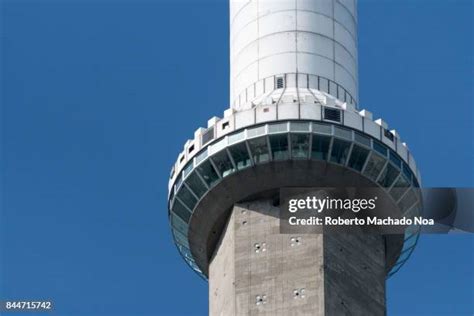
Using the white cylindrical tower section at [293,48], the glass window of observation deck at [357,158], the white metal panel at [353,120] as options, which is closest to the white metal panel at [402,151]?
the glass window of observation deck at [357,158]

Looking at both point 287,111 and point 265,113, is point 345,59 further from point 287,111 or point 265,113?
point 265,113

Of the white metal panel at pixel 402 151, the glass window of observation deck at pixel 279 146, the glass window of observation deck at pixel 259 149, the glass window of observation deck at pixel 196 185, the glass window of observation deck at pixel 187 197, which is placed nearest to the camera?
the glass window of observation deck at pixel 279 146

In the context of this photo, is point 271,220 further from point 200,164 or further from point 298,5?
point 298,5

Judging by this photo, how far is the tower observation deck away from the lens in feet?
305

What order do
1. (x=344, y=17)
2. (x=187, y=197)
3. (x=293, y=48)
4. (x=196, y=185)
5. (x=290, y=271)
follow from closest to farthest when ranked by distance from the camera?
(x=290, y=271), (x=196, y=185), (x=187, y=197), (x=293, y=48), (x=344, y=17)

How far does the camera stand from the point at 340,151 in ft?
309

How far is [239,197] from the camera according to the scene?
312 ft

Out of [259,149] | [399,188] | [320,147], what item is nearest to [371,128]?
[320,147]

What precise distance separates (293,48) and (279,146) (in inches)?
258

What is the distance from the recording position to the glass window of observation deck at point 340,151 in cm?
9412

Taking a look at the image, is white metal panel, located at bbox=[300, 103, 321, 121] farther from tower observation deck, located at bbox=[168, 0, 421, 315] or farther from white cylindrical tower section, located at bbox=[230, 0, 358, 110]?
white cylindrical tower section, located at bbox=[230, 0, 358, 110]

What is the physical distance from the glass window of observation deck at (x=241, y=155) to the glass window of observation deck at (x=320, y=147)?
118 inches

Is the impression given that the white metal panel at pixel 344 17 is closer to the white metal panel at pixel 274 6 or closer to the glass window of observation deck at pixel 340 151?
the white metal panel at pixel 274 6

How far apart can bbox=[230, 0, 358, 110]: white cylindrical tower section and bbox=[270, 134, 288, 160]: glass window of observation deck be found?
149 inches
